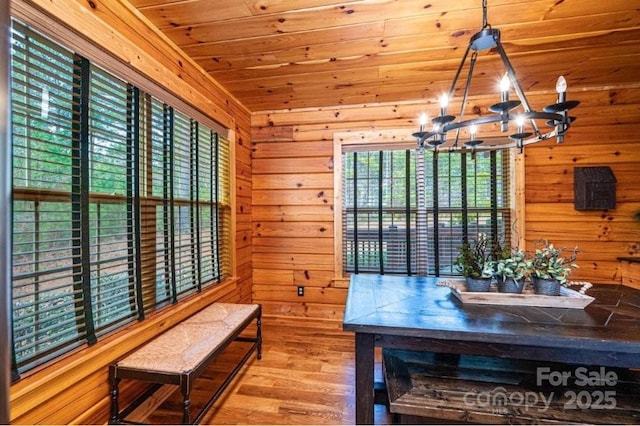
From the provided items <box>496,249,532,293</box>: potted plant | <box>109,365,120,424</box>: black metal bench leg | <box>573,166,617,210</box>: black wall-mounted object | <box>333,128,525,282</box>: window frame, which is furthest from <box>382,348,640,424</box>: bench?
<box>573,166,617,210</box>: black wall-mounted object

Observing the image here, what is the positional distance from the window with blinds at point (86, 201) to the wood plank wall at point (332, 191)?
122cm

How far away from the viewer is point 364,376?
1481mm

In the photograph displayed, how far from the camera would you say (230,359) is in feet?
8.22

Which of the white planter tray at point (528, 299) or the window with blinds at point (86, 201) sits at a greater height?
the window with blinds at point (86, 201)

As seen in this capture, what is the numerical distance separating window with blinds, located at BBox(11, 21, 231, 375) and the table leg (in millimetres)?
1339

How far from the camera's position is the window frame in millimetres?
2932

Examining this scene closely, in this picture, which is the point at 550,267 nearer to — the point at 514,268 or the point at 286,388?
the point at 514,268

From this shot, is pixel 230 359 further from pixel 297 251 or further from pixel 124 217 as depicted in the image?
pixel 124 217

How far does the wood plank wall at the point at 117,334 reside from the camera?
48.3 inches

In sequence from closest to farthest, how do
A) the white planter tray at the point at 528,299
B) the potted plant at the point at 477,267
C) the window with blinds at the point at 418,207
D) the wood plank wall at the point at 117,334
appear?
the wood plank wall at the point at 117,334 < the white planter tray at the point at 528,299 < the potted plant at the point at 477,267 < the window with blinds at the point at 418,207

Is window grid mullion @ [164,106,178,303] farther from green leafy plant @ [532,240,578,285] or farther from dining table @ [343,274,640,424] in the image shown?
green leafy plant @ [532,240,578,285]

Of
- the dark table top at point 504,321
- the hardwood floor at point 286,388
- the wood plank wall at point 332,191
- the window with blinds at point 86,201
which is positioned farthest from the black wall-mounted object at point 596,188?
the window with blinds at point 86,201

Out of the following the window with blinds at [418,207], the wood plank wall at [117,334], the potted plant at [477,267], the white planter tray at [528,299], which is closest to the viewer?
the wood plank wall at [117,334]

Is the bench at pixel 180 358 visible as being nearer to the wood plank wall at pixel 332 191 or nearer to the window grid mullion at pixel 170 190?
the window grid mullion at pixel 170 190
